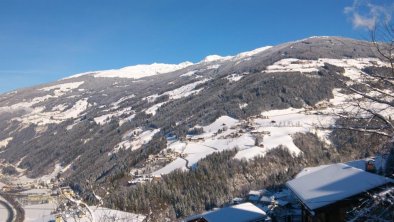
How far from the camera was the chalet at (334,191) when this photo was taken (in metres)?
23.2

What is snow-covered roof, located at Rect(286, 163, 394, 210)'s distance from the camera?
76.2 ft

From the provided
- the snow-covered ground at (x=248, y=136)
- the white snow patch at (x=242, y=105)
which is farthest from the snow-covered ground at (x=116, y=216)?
the white snow patch at (x=242, y=105)

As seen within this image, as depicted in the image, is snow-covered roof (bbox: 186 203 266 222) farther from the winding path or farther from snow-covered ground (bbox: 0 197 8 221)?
snow-covered ground (bbox: 0 197 8 221)

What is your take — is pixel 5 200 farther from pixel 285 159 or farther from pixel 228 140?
pixel 285 159

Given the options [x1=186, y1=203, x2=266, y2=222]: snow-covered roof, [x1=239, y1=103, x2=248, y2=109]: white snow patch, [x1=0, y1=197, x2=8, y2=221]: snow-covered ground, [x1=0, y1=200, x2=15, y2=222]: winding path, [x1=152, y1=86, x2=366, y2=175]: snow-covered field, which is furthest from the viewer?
[x1=239, y1=103, x2=248, y2=109]: white snow patch

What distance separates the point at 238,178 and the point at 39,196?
312 ft

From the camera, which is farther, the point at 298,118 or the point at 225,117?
the point at 225,117

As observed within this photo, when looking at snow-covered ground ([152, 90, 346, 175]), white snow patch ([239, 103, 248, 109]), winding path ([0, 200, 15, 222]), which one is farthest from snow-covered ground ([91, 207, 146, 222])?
white snow patch ([239, 103, 248, 109])

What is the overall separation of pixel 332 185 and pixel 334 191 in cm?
131

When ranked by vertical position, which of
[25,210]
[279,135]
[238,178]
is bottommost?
[25,210]

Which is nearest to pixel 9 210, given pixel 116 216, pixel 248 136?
pixel 248 136

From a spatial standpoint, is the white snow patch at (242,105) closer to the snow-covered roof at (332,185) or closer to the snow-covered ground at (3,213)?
the snow-covered ground at (3,213)

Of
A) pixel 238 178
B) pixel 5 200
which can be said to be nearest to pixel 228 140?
pixel 238 178

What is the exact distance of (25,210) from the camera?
16262 centimetres
